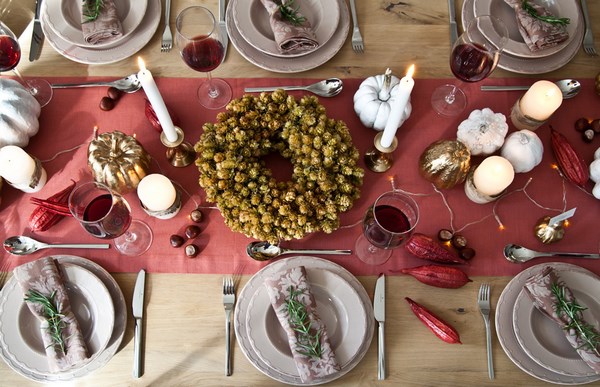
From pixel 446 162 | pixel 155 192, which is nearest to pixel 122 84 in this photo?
pixel 155 192

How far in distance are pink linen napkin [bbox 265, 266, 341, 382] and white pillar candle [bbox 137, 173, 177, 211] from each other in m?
0.32

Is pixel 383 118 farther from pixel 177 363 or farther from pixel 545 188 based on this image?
pixel 177 363

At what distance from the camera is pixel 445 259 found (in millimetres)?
1248

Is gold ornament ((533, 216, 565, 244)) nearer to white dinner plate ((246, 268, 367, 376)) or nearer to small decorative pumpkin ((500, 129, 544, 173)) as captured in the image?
small decorative pumpkin ((500, 129, 544, 173))

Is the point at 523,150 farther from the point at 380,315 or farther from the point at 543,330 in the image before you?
the point at 380,315

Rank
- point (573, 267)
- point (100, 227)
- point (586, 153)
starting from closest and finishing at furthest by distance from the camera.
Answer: point (100, 227) < point (573, 267) < point (586, 153)

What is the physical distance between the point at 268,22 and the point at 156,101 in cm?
47

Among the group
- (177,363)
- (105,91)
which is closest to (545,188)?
(177,363)

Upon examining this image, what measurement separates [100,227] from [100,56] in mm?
Result: 560

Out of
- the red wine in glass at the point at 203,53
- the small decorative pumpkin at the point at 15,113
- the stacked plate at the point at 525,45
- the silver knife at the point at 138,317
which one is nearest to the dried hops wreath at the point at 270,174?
the red wine in glass at the point at 203,53

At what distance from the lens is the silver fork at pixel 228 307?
117cm

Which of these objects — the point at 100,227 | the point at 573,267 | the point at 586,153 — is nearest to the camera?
the point at 100,227

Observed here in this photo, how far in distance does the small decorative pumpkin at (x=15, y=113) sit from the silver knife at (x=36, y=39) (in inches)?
6.6

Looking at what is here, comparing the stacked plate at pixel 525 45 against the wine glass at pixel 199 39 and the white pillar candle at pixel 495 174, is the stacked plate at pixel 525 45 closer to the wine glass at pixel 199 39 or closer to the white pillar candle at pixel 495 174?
the white pillar candle at pixel 495 174
